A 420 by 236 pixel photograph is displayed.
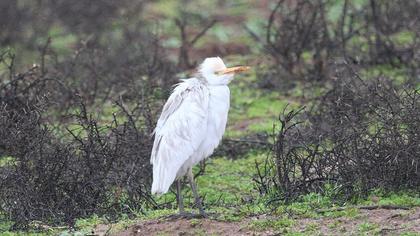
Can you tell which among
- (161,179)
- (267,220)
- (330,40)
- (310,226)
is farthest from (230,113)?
(310,226)

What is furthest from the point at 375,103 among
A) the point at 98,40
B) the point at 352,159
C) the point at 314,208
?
the point at 98,40

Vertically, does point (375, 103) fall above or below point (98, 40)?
below

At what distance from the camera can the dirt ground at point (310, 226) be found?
6823 mm

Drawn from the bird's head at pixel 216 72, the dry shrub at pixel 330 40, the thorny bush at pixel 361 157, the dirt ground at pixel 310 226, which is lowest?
the dirt ground at pixel 310 226

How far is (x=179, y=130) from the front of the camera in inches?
297

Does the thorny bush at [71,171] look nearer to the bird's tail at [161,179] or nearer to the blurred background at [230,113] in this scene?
the blurred background at [230,113]

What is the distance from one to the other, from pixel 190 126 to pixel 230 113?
5.51m

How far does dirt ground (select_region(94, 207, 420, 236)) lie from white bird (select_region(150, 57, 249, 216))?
236 millimetres

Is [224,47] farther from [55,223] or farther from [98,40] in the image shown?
[55,223]

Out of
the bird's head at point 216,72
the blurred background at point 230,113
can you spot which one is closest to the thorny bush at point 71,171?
the blurred background at point 230,113

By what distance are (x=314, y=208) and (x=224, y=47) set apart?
32.0ft

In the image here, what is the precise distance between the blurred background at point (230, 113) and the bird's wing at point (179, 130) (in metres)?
0.56

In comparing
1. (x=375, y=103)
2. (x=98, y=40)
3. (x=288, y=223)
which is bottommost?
(x=288, y=223)

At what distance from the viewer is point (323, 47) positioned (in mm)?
13773
